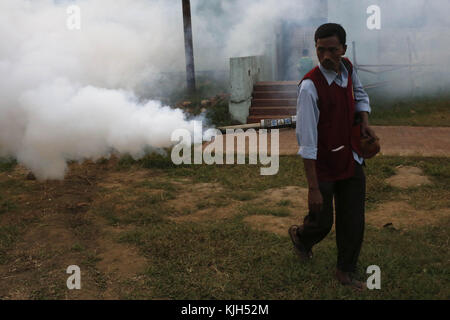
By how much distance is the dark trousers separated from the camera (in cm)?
334

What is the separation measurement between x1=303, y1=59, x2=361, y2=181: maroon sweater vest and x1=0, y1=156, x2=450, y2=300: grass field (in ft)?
2.88

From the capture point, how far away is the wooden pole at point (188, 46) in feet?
36.6

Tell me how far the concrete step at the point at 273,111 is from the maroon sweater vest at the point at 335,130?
7068 mm

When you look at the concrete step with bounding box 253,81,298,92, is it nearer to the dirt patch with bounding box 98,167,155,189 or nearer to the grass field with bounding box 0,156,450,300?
the grass field with bounding box 0,156,450,300

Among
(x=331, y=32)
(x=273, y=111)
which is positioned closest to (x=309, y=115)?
(x=331, y=32)

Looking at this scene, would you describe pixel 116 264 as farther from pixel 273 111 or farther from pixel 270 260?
pixel 273 111

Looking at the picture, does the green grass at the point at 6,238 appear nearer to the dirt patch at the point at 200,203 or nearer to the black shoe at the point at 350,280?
the dirt patch at the point at 200,203

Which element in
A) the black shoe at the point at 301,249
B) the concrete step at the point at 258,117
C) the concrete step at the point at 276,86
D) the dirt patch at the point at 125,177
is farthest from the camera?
the concrete step at the point at 276,86

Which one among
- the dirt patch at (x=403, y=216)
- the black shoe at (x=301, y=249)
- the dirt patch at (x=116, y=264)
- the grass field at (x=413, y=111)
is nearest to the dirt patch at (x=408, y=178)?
the dirt patch at (x=403, y=216)

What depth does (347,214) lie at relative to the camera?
339 centimetres

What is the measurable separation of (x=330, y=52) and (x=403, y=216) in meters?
2.43

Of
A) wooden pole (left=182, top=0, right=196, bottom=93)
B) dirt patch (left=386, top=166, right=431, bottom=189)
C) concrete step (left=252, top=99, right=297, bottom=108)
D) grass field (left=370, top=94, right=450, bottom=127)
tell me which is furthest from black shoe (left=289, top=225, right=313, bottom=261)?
wooden pole (left=182, top=0, right=196, bottom=93)

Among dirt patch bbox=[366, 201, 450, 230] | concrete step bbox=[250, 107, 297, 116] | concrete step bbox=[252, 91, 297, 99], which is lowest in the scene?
dirt patch bbox=[366, 201, 450, 230]
